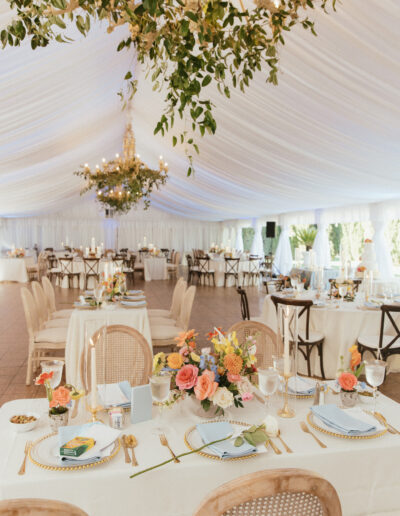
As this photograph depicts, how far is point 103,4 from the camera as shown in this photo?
54.8 inches

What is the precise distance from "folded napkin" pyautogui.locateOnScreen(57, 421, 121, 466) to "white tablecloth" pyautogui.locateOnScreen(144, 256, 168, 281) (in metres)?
12.6

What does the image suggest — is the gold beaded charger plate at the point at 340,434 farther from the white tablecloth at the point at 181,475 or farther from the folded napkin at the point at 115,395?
the folded napkin at the point at 115,395

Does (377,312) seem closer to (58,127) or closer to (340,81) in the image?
(340,81)

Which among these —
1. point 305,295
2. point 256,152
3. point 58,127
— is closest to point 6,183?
point 58,127

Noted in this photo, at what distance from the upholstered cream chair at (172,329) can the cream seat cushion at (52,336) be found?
917mm

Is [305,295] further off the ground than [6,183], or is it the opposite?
[6,183]

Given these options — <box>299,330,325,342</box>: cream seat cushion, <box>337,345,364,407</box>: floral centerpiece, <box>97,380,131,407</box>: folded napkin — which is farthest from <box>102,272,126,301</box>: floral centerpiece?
<box>337,345,364,407</box>: floral centerpiece

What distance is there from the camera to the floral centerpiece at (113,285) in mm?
4723

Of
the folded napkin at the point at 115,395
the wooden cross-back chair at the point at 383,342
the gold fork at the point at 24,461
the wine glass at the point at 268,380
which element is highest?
the wine glass at the point at 268,380

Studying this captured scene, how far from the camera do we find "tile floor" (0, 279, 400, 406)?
4.20 metres

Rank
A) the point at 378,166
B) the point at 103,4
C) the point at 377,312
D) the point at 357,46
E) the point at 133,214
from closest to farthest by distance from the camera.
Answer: the point at 103,4 < the point at 357,46 < the point at 377,312 < the point at 378,166 < the point at 133,214

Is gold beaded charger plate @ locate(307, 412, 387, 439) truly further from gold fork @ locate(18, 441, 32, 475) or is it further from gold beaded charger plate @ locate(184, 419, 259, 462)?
gold fork @ locate(18, 441, 32, 475)

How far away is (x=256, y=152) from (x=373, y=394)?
5.40 metres

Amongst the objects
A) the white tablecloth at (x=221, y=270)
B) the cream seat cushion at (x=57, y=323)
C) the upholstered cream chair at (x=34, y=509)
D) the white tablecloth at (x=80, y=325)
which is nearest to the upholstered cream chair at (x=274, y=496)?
the upholstered cream chair at (x=34, y=509)
